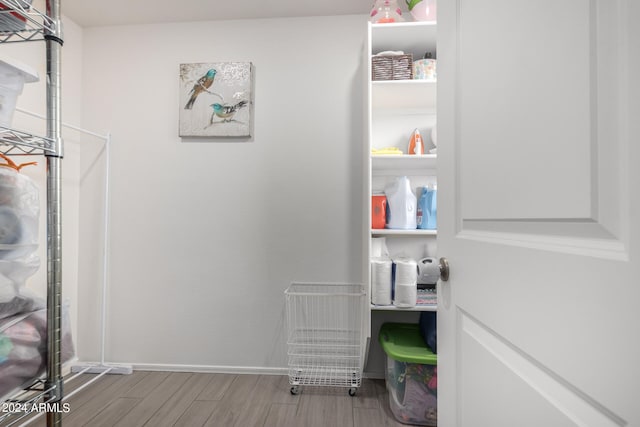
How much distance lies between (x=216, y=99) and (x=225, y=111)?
0.34 ft

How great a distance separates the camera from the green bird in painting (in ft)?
6.84

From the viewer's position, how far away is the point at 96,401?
1728 millimetres

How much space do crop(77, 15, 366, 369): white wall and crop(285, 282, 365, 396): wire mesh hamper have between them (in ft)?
0.31

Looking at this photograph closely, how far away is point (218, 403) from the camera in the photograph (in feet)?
5.64

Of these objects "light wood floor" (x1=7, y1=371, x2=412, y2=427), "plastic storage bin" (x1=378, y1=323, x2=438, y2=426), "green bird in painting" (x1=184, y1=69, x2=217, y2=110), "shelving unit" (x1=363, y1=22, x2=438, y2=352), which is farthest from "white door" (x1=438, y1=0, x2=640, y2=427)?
"green bird in painting" (x1=184, y1=69, x2=217, y2=110)

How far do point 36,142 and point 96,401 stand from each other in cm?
154

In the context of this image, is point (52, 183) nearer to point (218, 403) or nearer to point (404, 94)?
point (218, 403)

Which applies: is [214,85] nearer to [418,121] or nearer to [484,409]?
[418,121]

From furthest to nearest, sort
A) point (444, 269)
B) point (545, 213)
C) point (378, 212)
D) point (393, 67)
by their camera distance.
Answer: point (378, 212) < point (393, 67) < point (444, 269) < point (545, 213)

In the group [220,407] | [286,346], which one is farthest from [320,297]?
[220,407]

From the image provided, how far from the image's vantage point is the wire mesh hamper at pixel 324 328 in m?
1.96

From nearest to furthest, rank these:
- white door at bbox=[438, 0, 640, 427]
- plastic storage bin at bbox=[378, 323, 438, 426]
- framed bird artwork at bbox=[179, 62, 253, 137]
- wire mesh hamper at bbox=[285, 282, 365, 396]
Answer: white door at bbox=[438, 0, 640, 427] → plastic storage bin at bbox=[378, 323, 438, 426] → wire mesh hamper at bbox=[285, 282, 365, 396] → framed bird artwork at bbox=[179, 62, 253, 137]

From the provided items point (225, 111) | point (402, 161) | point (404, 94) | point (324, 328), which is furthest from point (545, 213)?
point (225, 111)

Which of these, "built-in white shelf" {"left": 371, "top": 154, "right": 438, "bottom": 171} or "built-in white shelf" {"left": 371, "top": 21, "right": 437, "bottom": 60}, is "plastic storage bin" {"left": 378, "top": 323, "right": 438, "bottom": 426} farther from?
"built-in white shelf" {"left": 371, "top": 21, "right": 437, "bottom": 60}
